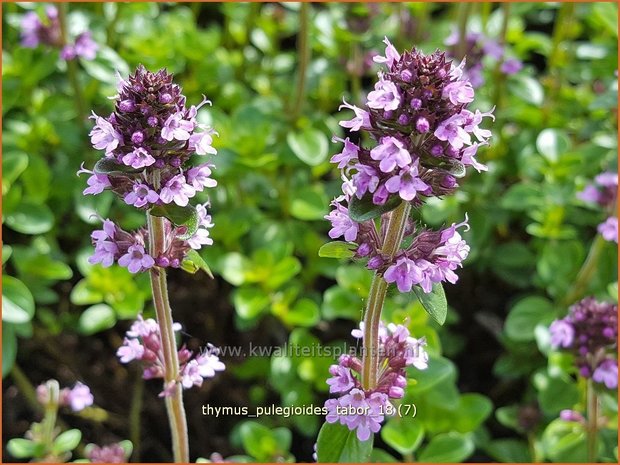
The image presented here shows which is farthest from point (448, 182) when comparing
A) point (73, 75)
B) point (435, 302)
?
point (73, 75)

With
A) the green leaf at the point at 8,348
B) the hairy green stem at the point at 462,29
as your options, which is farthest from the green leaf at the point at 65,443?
the hairy green stem at the point at 462,29

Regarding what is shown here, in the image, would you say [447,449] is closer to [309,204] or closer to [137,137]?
[309,204]

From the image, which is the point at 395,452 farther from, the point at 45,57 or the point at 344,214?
the point at 45,57

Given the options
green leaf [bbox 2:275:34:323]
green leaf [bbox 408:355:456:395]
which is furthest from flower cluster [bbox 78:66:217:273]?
green leaf [bbox 2:275:34:323]

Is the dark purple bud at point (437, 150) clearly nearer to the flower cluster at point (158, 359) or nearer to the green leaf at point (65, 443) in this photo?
the flower cluster at point (158, 359)

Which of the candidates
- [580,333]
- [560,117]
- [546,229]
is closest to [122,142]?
[580,333]

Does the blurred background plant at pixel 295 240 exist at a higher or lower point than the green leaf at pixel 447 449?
higher

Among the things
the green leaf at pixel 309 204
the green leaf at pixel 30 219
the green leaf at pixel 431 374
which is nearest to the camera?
the green leaf at pixel 431 374
